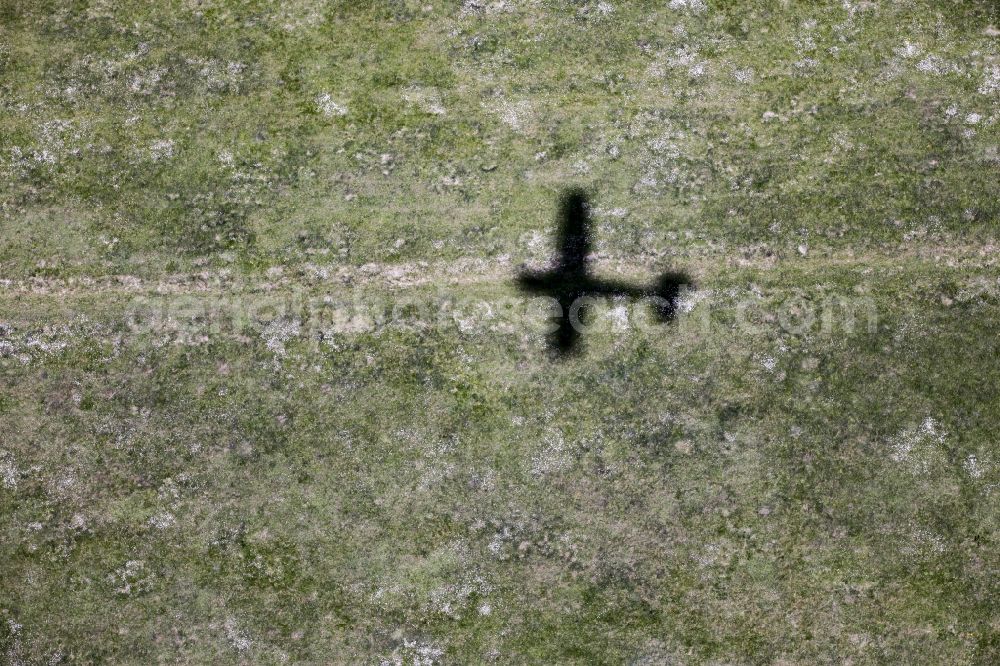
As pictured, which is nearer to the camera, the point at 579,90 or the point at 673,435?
the point at 673,435

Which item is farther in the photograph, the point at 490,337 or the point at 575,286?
the point at 575,286

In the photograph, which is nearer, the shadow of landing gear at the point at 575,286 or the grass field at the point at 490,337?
the grass field at the point at 490,337

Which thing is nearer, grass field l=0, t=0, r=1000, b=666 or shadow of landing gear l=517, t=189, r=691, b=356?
grass field l=0, t=0, r=1000, b=666

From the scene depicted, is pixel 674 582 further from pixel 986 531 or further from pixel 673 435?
pixel 986 531

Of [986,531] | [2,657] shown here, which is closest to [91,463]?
[2,657]
